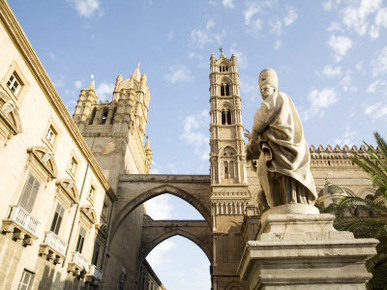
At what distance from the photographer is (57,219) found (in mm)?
13031

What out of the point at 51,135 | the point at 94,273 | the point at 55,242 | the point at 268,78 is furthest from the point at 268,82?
the point at 94,273

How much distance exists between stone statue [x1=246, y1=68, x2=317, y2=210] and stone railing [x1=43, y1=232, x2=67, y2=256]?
10837 mm

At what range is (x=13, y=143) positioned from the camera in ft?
32.5

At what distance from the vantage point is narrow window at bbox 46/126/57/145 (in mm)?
12539

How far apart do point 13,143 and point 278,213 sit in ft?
31.5

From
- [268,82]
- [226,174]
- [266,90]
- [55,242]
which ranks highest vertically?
[226,174]

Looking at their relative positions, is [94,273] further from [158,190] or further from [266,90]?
[266,90]

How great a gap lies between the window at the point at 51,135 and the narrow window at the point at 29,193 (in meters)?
1.98

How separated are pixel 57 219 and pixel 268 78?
12082 mm

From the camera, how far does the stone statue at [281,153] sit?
3178mm

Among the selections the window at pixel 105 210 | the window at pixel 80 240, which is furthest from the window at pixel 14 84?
the window at pixel 105 210

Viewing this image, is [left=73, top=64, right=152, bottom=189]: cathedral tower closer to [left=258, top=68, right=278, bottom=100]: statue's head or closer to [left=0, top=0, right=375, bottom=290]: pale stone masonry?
[left=0, top=0, right=375, bottom=290]: pale stone masonry

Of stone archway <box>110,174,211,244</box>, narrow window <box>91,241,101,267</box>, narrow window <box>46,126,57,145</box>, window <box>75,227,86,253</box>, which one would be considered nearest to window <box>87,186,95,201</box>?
window <box>75,227,86,253</box>

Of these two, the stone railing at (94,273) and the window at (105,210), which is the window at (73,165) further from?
the window at (105,210)
